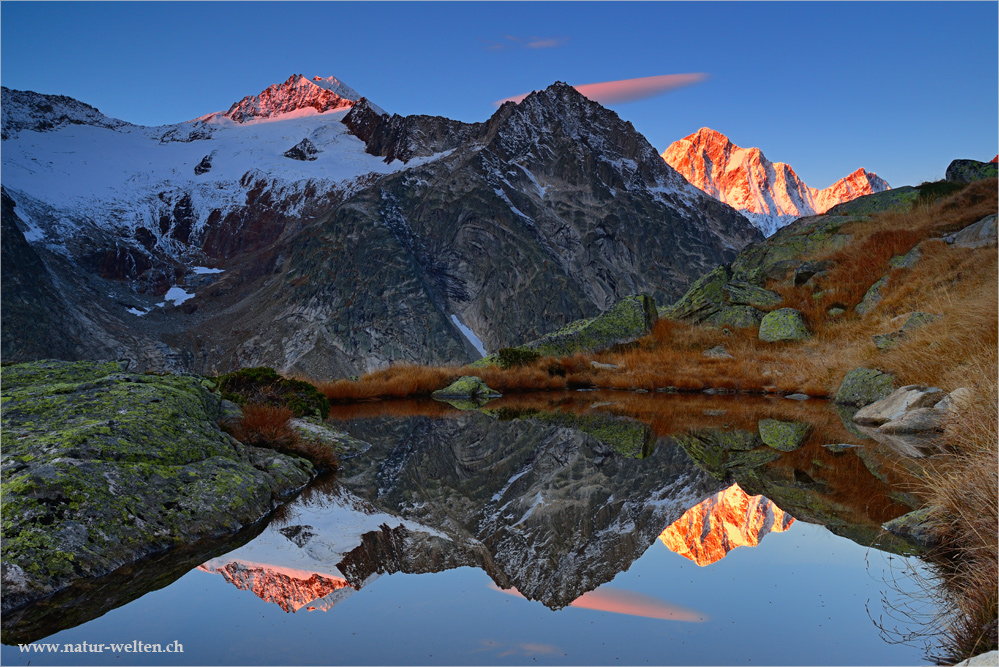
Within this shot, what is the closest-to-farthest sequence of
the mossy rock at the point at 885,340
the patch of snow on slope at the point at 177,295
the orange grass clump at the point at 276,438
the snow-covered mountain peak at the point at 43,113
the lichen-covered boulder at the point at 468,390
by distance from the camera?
the orange grass clump at the point at 276,438
the mossy rock at the point at 885,340
the lichen-covered boulder at the point at 468,390
the patch of snow on slope at the point at 177,295
the snow-covered mountain peak at the point at 43,113

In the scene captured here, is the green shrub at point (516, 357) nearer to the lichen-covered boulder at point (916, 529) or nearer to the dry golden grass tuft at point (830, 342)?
the dry golden grass tuft at point (830, 342)

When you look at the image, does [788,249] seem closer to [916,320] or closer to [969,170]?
[969,170]

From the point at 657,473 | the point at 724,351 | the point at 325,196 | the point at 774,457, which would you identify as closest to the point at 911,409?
the point at 774,457

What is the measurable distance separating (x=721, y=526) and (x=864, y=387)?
9440 mm

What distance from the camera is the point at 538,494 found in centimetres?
627

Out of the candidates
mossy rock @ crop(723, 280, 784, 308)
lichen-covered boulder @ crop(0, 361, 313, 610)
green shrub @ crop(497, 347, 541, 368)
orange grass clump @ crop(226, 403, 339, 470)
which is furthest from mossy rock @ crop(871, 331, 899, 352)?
lichen-covered boulder @ crop(0, 361, 313, 610)

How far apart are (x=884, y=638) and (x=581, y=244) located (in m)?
114

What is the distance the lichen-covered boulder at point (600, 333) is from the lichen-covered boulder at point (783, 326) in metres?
3.94

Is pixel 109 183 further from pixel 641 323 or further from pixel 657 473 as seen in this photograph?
pixel 657 473

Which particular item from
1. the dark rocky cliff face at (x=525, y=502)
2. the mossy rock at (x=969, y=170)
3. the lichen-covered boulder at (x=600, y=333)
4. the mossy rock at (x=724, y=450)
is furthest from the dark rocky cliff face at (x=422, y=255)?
the dark rocky cliff face at (x=525, y=502)

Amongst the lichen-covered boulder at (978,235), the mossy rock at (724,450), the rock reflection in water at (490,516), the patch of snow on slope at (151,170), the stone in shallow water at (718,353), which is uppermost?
the patch of snow on slope at (151,170)

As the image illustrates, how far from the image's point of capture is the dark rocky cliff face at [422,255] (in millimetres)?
100375

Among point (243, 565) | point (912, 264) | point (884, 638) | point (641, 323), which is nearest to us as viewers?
point (884, 638)

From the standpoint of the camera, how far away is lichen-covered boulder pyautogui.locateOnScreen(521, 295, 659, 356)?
73.0ft
